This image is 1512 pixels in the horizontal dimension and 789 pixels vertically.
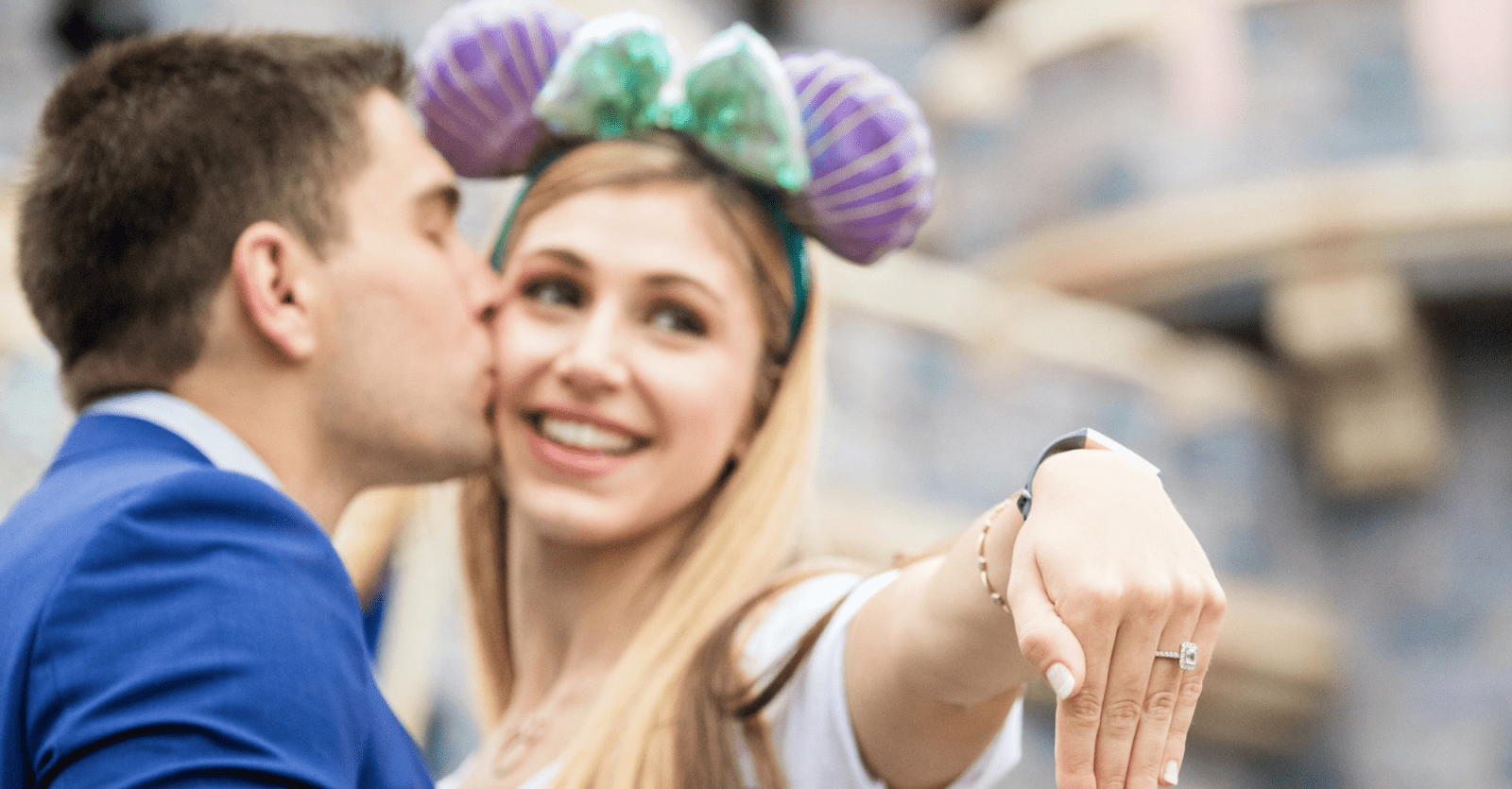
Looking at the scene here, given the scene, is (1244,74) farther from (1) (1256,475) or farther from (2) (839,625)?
(2) (839,625)

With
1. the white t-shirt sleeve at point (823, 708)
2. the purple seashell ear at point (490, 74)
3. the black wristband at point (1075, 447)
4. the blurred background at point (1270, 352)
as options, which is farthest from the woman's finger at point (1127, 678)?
the blurred background at point (1270, 352)

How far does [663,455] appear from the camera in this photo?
5.18 feet

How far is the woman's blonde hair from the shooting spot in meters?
1.44

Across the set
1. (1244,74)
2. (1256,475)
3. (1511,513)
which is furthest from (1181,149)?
(1511,513)

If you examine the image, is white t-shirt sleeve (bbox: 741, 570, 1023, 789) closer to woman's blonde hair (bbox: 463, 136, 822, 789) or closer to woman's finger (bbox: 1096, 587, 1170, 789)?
woman's blonde hair (bbox: 463, 136, 822, 789)

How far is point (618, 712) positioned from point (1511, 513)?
3.67 m

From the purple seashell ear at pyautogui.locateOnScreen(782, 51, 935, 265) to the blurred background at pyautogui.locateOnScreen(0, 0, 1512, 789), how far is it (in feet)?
7.39

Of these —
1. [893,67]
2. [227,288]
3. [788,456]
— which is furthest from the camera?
[893,67]

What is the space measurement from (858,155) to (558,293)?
0.33 m

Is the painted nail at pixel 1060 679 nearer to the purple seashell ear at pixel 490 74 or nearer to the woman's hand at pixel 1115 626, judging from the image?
the woman's hand at pixel 1115 626

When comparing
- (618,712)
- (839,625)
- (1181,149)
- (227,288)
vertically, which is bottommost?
(618,712)

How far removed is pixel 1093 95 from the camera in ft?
16.1

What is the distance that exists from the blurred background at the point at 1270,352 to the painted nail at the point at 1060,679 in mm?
3088

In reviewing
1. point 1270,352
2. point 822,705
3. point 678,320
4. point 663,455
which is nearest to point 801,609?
point 822,705
